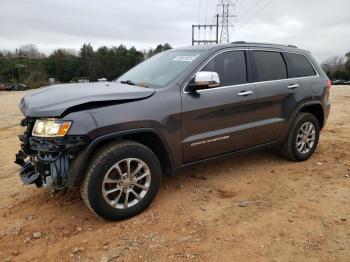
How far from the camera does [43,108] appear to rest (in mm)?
3168

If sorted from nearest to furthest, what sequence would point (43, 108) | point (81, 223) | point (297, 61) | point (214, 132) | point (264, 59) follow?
point (43, 108) < point (81, 223) < point (214, 132) < point (264, 59) < point (297, 61)

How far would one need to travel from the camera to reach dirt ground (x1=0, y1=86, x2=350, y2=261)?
9.78ft

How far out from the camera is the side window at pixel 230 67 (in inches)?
163

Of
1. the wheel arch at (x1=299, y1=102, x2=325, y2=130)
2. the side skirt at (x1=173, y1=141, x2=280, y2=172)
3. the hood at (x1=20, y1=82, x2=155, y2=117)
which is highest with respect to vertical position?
the hood at (x1=20, y1=82, x2=155, y2=117)

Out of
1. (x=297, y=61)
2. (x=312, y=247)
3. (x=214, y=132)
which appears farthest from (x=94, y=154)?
(x=297, y=61)

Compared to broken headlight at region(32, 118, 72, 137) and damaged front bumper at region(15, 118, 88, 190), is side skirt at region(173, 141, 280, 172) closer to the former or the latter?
damaged front bumper at region(15, 118, 88, 190)

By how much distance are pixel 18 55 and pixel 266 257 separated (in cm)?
8663

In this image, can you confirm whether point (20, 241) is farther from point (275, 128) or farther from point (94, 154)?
point (275, 128)

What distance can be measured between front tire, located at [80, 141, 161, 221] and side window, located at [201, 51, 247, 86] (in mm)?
1371

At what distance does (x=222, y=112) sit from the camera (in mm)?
4047

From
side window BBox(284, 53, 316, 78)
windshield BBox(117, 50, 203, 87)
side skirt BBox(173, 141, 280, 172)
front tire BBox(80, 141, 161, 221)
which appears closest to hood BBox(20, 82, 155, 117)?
windshield BBox(117, 50, 203, 87)

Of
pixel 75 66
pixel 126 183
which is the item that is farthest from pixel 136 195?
pixel 75 66

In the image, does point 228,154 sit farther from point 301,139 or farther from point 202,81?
point 301,139

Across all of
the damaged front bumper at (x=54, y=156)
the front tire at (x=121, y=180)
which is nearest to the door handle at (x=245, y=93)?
the front tire at (x=121, y=180)
